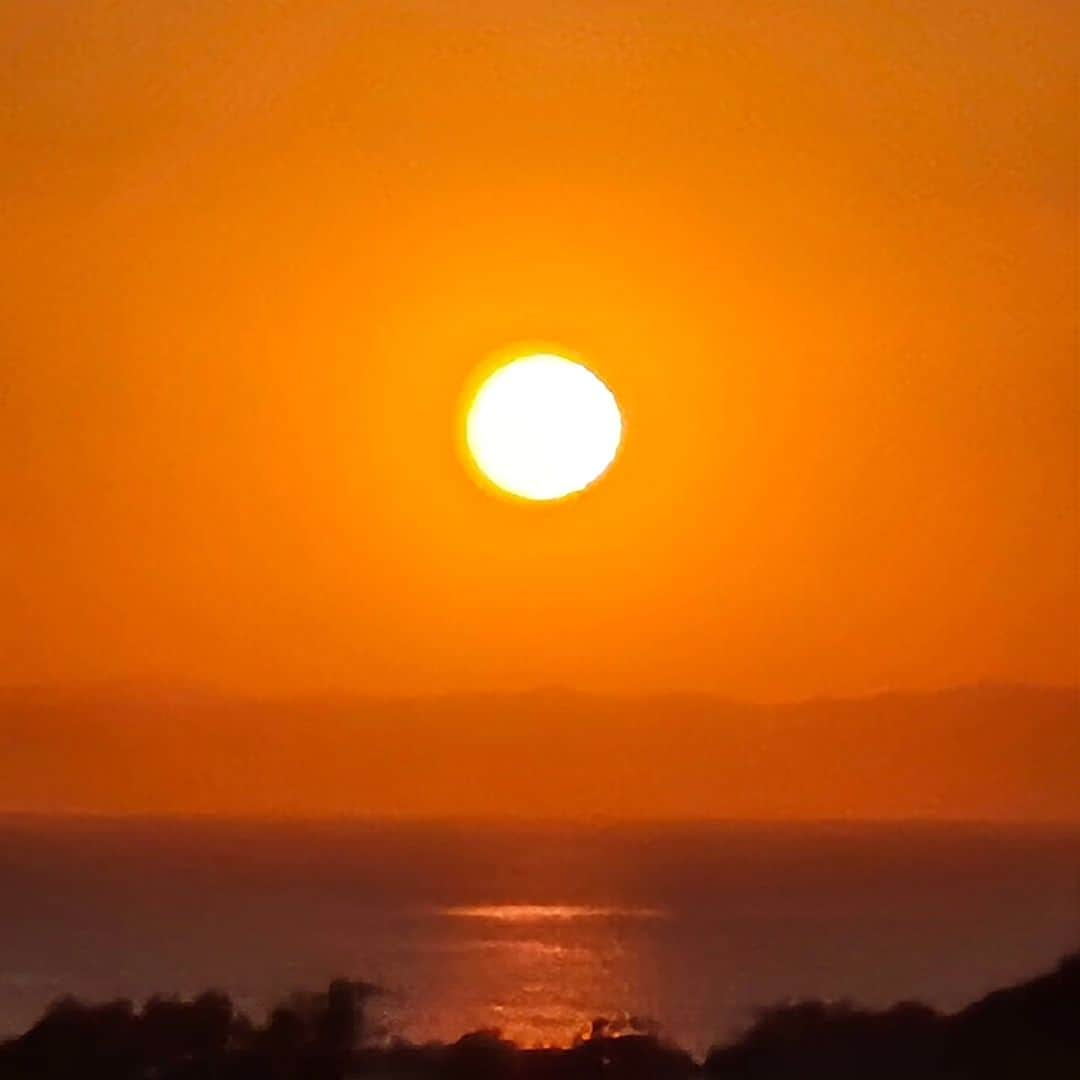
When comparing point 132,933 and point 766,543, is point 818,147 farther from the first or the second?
point 132,933

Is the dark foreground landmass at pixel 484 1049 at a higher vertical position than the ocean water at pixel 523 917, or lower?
lower

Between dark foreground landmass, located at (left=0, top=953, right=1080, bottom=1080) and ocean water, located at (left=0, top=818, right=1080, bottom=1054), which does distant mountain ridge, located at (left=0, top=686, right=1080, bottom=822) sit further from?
dark foreground landmass, located at (left=0, top=953, right=1080, bottom=1080)

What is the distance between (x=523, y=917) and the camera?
1.40 metres

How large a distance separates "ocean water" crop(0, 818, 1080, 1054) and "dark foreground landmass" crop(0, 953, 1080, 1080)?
1 centimetres

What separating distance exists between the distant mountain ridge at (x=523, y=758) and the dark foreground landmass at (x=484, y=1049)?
0.16 metres

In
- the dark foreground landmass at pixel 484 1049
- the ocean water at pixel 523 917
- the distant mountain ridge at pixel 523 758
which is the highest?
the distant mountain ridge at pixel 523 758

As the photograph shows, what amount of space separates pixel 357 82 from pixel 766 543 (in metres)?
0.50

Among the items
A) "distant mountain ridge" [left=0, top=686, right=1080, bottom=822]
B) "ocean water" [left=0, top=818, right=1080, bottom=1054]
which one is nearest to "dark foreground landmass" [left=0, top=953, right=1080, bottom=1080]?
"ocean water" [left=0, top=818, right=1080, bottom=1054]

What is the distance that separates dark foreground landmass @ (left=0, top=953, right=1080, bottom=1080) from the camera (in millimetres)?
1375

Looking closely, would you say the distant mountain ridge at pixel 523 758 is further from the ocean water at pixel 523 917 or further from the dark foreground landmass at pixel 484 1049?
the dark foreground landmass at pixel 484 1049

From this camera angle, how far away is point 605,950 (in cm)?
140

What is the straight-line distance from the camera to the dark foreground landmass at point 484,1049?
138cm

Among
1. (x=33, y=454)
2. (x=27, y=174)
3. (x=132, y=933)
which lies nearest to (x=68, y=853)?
(x=132, y=933)

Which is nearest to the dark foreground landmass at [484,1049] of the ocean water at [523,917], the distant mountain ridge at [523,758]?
the ocean water at [523,917]
